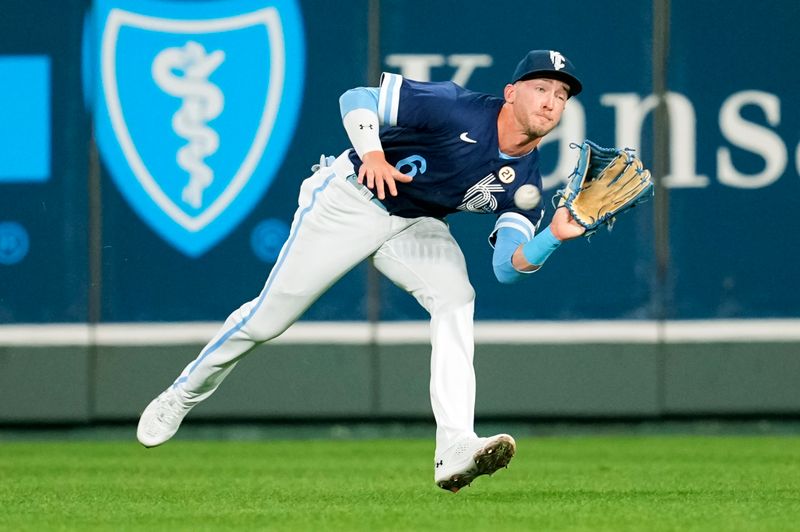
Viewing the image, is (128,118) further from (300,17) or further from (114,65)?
(300,17)

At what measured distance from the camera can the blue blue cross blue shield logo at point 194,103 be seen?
31.5ft

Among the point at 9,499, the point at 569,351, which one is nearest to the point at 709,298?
the point at 569,351

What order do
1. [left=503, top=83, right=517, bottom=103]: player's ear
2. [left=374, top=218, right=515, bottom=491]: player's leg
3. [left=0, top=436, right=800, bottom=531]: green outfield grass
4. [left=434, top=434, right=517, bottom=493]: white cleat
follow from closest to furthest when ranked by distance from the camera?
[left=0, top=436, right=800, bottom=531]: green outfield grass, [left=434, top=434, right=517, bottom=493]: white cleat, [left=374, top=218, right=515, bottom=491]: player's leg, [left=503, top=83, right=517, bottom=103]: player's ear

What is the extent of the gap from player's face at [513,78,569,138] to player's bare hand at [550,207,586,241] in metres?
0.37

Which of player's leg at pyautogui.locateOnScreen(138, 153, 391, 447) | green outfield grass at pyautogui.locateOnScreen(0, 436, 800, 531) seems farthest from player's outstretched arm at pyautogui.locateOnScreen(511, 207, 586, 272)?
green outfield grass at pyautogui.locateOnScreen(0, 436, 800, 531)

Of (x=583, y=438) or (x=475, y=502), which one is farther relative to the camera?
(x=583, y=438)

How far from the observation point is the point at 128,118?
9617mm

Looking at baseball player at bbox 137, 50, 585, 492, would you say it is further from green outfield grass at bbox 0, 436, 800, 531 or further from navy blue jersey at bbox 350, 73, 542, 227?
green outfield grass at bbox 0, 436, 800, 531

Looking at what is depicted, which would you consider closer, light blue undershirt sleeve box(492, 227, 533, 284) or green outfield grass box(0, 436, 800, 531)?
green outfield grass box(0, 436, 800, 531)

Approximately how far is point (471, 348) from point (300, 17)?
4251 mm

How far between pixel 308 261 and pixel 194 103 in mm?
3725

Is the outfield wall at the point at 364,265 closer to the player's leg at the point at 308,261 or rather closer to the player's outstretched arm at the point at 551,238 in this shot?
the player's leg at the point at 308,261

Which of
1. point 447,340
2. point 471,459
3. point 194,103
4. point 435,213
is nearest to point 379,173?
point 435,213

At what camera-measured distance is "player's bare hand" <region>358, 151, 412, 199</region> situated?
5582 mm
